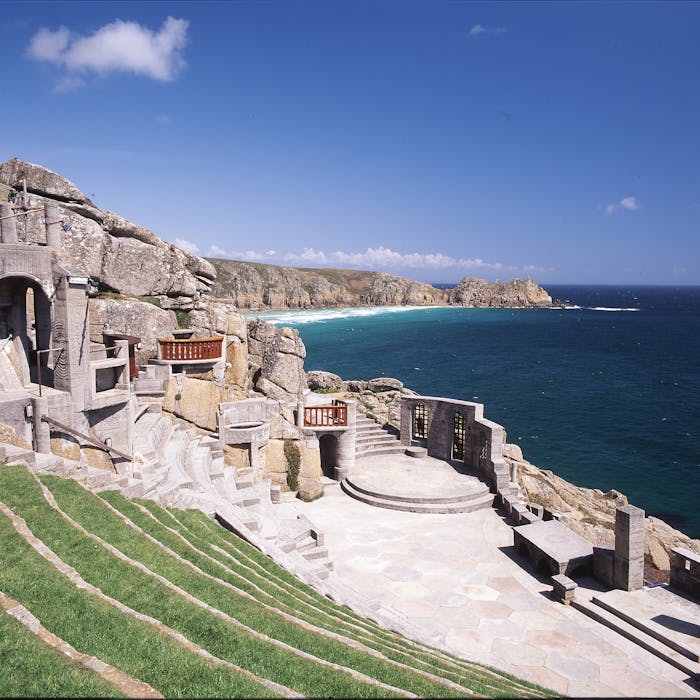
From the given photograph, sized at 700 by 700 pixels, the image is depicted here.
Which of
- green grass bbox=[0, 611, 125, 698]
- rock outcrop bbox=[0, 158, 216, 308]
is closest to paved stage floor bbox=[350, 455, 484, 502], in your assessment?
rock outcrop bbox=[0, 158, 216, 308]

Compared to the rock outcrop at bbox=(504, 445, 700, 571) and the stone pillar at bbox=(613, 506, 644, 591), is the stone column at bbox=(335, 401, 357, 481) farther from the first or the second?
the stone pillar at bbox=(613, 506, 644, 591)

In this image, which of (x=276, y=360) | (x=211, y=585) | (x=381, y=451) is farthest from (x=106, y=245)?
(x=211, y=585)

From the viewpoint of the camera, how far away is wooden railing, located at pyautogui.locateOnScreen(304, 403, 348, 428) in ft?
82.5

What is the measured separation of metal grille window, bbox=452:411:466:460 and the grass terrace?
49.5 ft

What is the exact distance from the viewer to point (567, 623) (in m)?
13.8

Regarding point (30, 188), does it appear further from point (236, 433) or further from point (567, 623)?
point (567, 623)

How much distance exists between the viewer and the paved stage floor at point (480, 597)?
38.1ft

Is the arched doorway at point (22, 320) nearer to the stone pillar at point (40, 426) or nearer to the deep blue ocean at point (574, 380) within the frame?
the stone pillar at point (40, 426)

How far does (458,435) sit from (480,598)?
11.7 meters

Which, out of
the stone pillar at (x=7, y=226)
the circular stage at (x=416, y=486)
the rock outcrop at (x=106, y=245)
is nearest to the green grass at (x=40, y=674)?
the stone pillar at (x=7, y=226)

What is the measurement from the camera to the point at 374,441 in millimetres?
27797

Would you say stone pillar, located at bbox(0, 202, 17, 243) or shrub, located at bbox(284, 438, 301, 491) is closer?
stone pillar, located at bbox(0, 202, 17, 243)

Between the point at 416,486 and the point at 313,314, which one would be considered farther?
the point at 313,314

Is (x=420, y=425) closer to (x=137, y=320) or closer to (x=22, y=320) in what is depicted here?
(x=137, y=320)
